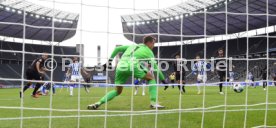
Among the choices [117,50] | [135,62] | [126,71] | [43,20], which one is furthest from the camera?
[43,20]

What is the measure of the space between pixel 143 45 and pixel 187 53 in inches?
1403

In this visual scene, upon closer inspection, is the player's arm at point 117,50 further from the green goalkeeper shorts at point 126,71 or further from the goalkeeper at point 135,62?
the green goalkeeper shorts at point 126,71

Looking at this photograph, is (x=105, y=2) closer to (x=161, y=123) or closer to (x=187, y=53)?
(x=161, y=123)

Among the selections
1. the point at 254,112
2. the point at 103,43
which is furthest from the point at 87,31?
the point at 254,112

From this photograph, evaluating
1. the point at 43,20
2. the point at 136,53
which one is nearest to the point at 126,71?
the point at 136,53

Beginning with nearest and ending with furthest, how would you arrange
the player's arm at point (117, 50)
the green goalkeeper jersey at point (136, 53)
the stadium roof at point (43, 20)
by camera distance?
the stadium roof at point (43, 20) < the green goalkeeper jersey at point (136, 53) < the player's arm at point (117, 50)

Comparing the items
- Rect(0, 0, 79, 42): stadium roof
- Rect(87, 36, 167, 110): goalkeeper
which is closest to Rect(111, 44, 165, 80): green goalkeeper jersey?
Rect(87, 36, 167, 110): goalkeeper

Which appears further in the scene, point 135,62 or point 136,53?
point 136,53

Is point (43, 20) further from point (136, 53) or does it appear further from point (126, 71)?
point (136, 53)

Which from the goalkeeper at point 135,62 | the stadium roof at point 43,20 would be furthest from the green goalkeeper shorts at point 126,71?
the stadium roof at point 43,20

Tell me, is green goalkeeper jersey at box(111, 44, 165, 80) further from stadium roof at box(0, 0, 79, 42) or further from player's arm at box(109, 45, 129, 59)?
stadium roof at box(0, 0, 79, 42)

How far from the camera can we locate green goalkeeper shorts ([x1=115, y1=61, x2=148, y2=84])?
6335mm

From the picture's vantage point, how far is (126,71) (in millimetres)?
6480

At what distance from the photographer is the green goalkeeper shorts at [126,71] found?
6.33 m
